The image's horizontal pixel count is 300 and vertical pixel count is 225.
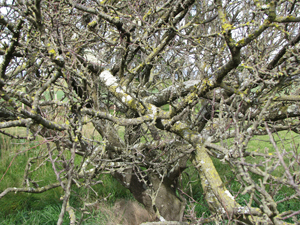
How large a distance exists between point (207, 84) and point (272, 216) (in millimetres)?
1180

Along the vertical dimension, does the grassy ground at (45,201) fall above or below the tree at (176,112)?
below

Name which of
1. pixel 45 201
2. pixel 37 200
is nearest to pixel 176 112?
pixel 45 201

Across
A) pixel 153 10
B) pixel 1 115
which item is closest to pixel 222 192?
pixel 153 10

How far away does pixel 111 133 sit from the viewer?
3145mm

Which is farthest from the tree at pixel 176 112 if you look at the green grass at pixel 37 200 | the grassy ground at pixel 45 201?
the green grass at pixel 37 200

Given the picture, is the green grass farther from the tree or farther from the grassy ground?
the tree

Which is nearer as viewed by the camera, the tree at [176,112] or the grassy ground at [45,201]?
the tree at [176,112]

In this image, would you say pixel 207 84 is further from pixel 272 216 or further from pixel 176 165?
pixel 176 165

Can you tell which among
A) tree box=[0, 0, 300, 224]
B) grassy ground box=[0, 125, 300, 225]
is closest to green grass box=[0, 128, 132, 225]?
grassy ground box=[0, 125, 300, 225]

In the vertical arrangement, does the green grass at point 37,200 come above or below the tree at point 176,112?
below

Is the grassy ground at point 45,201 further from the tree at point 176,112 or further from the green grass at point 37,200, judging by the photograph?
the tree at point 176,112

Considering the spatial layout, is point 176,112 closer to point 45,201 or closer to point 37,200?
point 45,201

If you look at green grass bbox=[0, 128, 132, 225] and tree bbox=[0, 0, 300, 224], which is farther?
green grass bbox=[0, 128, 132, 225]

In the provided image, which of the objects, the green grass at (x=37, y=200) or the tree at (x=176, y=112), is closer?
the tree at (x=176, y=112)
